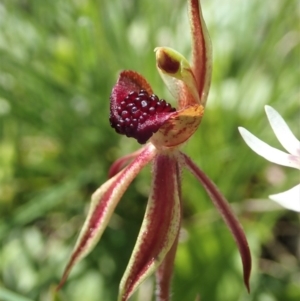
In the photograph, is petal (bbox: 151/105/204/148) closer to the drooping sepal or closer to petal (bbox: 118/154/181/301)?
petal (bbox: 118/154/181/301)

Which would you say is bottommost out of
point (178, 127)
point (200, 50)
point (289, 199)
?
point (289, 199)

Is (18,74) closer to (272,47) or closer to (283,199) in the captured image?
(272,47)

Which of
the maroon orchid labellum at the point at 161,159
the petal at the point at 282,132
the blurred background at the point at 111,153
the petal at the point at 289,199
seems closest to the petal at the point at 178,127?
the maroon orchid labellum at the point at 161,159

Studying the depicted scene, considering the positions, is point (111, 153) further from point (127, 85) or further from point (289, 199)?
point (289, 199)

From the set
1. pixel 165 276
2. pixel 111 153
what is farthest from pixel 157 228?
pixel 111 153

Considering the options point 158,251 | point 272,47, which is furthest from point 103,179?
point 158,251

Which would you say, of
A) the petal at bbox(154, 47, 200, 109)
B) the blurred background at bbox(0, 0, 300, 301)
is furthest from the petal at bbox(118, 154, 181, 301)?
the blurred background at bbox(0, 0, 300, 301)
